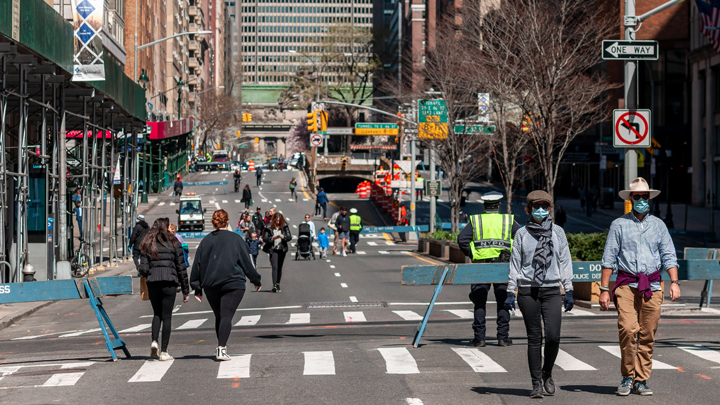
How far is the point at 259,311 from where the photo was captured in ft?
56.4

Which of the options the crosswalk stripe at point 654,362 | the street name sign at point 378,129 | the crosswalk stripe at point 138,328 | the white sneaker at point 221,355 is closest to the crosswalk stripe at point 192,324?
the crosswalk stripe at point 138,328

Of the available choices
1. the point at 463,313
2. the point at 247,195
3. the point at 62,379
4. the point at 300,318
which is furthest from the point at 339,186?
the point at 62,379

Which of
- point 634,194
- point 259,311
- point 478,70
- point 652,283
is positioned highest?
point 478,70

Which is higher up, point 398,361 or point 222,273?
point 222,273

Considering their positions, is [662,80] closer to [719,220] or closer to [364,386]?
[719,220]

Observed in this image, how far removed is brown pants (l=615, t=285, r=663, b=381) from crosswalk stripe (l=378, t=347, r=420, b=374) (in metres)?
2.24

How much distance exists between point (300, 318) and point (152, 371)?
246 inches

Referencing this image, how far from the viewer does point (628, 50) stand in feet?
49.8

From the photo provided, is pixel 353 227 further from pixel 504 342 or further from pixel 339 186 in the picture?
pixel 339 186

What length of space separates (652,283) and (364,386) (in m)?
2.81

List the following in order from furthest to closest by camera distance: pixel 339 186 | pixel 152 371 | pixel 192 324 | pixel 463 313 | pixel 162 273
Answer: pixel 339 186 → pixel 463 313 → pixel 192 324 → pixel 162 273 → pixel 152 371

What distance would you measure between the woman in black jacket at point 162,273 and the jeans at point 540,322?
167 inches

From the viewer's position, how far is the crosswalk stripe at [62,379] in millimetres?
8828

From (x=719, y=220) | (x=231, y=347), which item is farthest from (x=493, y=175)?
(x=231, y=347)
